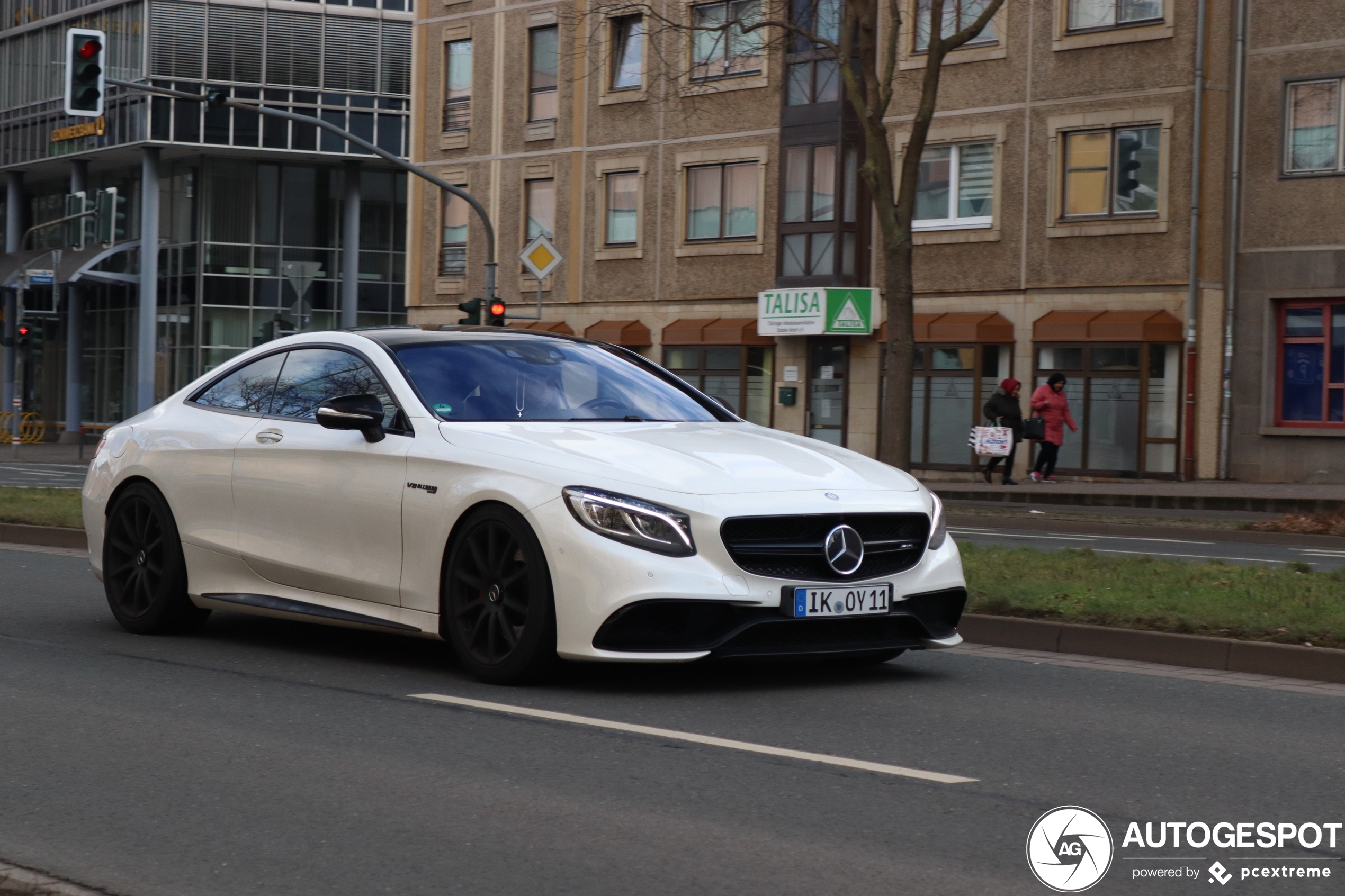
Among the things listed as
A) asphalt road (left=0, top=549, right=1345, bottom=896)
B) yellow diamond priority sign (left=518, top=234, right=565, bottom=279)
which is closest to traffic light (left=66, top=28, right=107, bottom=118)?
yellow diamond priority sign (left=518, top=234, right=565, bottom=279)

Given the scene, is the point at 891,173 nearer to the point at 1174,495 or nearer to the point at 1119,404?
the point at 1174,495

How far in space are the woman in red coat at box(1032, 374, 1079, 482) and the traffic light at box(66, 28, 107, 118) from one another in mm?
14707

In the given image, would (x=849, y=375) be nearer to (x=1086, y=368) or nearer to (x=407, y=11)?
(x=1086, y=368)

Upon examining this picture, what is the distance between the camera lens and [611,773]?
19.6 feet

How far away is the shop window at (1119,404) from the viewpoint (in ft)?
99.9

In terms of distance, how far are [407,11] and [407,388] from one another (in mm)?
46688

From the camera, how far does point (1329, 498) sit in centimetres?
2391

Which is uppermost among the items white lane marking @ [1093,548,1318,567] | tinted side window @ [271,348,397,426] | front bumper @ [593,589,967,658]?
tinted side window @ [271,348,397,426]

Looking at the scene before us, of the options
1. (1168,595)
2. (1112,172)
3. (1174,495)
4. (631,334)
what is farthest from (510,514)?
(631,334)

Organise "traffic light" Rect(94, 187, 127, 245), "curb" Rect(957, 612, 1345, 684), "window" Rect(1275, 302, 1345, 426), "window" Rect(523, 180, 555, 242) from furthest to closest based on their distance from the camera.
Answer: "traffic light" Rect(94, 187, 127, 245) → "window" Rect(523, 180, 555, 242) → "window" Rect(1275, 302, 1345, 426) → "curb" Rect(957, 612, 1345, 684)

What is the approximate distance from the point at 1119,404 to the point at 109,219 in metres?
33.2

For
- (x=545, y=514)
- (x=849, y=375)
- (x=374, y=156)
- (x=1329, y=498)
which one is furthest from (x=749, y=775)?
(x=374, y=156)
